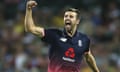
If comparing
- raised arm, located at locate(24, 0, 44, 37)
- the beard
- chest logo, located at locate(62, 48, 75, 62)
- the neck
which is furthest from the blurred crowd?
raised arm, located at locate(24, 0, 44, 37)

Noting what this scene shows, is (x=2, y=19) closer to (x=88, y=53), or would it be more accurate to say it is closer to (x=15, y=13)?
(x=15, y=13)

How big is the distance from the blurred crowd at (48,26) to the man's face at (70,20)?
436 cm

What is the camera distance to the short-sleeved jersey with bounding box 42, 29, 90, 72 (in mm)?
9641

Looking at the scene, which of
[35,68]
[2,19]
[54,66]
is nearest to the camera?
[54,66]

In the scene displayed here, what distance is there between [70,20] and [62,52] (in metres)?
0.54

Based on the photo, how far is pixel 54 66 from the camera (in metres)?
9.66

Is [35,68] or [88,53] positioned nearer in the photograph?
[88,53]

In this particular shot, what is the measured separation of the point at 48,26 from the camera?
53.3 feet

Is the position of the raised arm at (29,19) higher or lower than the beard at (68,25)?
higher

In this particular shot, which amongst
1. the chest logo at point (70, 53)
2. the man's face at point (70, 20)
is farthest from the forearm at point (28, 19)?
the chest logo at point (70, 53)

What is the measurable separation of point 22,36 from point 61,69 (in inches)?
245

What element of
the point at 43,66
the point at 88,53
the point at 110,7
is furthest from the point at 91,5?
the point at 88,53

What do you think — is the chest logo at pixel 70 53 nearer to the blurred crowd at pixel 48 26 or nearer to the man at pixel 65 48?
the man at pixel 65 48

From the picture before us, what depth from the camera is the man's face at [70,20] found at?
965 cm
